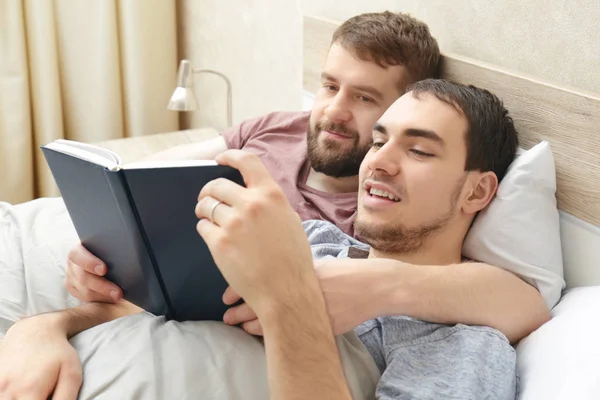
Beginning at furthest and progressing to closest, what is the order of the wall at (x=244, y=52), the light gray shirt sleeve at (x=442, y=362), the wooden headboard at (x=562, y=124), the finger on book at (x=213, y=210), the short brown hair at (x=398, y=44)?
the wall at (x=244, y=52), the short brown hair at (x=398, y=44), the wooden headboard at (x=562, y=124), the light gray shirt sleeve at (x=442, y=362), the finger on book at (x=213, y=210)

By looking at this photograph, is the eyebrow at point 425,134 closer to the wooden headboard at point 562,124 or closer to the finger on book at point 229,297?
the wooden headboard at point 562,124

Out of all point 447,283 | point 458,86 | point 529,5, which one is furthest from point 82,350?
point 529,5

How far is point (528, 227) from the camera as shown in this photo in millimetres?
1185

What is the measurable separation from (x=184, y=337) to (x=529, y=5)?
0.87 metres

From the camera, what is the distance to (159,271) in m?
0.98

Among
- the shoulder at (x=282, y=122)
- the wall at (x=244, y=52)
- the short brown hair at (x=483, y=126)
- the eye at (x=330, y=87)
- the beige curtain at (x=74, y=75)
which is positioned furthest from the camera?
the beige curtain at (x=74, y=75)

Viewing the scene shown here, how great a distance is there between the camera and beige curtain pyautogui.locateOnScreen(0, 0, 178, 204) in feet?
7.97

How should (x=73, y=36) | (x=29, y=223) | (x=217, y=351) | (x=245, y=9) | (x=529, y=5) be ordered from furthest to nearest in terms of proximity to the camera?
(x=73, y=36), (x=245, y=9), (x=29, y=223), (x=529, y=5), (x=217, y=351)

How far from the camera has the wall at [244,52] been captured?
7.02 feet

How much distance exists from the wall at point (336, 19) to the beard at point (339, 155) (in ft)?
0.96

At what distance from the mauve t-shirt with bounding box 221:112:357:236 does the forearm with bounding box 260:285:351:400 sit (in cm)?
60

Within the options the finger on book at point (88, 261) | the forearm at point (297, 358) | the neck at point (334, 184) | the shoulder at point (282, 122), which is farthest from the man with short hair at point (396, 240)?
the shoulder at point (282, 122)

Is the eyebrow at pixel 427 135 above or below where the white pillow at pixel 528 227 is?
above

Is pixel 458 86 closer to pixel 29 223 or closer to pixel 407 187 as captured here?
pixel 407 187
